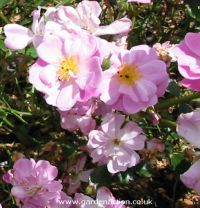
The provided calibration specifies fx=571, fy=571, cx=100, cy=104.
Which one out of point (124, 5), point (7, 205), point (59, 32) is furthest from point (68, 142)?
point (59, 32)

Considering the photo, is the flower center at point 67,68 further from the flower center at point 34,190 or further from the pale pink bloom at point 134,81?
the flower center at point 34,190

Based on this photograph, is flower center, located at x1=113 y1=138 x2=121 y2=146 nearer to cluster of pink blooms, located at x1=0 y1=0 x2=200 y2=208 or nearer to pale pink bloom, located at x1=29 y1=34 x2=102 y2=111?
cluster of pink blooms, located at x1=0 y1=0 x2=200 y2=208

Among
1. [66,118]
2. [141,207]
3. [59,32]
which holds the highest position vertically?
[59,32]

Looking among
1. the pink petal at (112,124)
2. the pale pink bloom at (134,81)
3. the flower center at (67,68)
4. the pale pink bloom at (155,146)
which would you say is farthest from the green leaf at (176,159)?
the flower center at (67,68)

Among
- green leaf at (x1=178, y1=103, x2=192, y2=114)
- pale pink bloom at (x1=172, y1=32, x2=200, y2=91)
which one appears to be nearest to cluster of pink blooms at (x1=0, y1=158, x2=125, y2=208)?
green leaf at (x1=178, y1=103, x2=192, y2=114)

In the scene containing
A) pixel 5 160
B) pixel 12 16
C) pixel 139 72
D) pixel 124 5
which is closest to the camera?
pixel 139 72

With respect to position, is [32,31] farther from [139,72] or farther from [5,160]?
[5,160]

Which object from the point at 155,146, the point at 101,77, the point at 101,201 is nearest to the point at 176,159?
the point at 155,146
